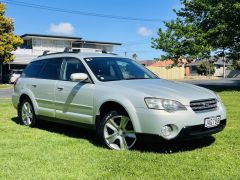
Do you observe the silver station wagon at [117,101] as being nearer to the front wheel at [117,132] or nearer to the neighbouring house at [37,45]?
the front wheel at [117,132]

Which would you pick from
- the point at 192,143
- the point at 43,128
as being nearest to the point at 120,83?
the point at 192,143

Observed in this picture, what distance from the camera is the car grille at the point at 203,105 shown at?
667 cm

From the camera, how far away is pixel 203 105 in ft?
22.3

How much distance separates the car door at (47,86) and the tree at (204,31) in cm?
1719

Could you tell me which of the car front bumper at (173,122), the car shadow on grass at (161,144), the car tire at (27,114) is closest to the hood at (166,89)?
the car front bumper at (173,122)

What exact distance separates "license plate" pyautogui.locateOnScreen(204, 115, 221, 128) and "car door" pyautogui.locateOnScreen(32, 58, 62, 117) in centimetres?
338

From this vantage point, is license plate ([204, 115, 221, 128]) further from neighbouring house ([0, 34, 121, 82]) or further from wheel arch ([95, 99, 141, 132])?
neighbouring house ([0, 34, 121, 82])

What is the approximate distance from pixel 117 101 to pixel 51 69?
2656 millimetres

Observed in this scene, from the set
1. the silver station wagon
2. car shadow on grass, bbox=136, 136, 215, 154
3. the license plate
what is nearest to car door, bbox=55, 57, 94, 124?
the silver station wagon

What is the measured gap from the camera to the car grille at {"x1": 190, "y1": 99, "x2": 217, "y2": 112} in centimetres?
667

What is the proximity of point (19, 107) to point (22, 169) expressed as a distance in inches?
176

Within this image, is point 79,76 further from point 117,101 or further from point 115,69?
point 117,101

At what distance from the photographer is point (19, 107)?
1016cm

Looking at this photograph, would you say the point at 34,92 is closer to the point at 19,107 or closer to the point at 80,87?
the point at 19,107
